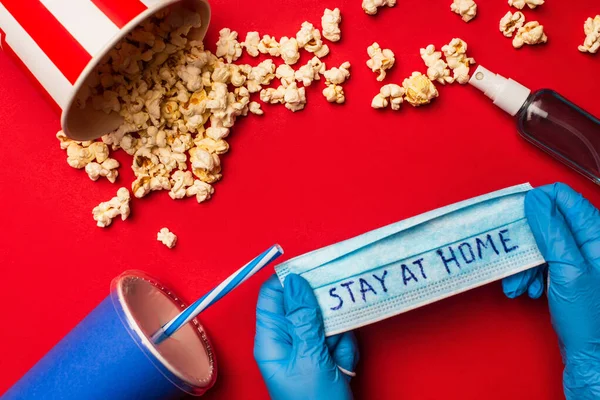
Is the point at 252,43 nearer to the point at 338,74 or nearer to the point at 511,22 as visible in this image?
the point at 338,74

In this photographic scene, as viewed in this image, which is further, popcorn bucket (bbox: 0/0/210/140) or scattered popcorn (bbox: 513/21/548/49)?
scattered popcorn (bbox: 513/21/548/49)

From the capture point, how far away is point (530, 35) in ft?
4.24

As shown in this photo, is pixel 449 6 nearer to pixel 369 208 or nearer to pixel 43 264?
pixel 369 208

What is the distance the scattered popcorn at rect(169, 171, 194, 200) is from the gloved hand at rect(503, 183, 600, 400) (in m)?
0.69

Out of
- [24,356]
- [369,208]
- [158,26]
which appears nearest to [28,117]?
[158,26]

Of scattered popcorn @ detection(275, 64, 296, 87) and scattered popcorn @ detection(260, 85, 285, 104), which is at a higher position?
scattered popcorn @ detection(275, 64, 296, 87)

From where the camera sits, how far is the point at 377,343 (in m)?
1.31

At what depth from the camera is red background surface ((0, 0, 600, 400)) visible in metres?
1.31

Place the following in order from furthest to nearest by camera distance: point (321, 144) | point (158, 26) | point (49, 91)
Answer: point (321, 144)
point (158, 26)
point (49, 91)

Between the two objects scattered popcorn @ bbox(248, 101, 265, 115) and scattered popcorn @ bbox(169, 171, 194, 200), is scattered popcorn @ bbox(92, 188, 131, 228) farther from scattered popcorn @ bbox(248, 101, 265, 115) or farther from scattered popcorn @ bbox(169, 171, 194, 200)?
scattered popcorn @ bbox(248, 101, 265, 115)

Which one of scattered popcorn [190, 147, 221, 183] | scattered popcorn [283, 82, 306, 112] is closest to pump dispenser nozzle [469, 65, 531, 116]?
scattered popcorn [283, 82, 306, 112]

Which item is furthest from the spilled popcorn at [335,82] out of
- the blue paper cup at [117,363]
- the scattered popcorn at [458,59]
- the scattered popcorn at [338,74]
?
the blue paper cup at [117,363]

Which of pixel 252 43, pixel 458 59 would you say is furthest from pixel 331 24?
pixel 458 59

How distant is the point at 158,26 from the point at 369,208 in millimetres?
582
